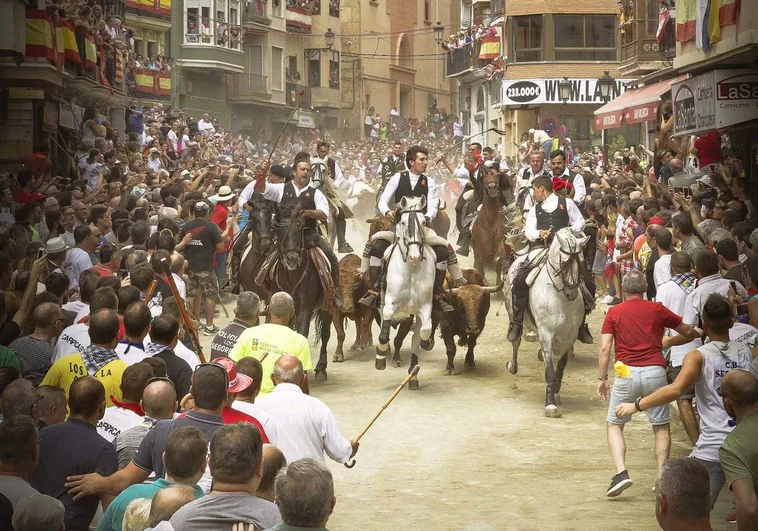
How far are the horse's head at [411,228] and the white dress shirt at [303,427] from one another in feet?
22.8

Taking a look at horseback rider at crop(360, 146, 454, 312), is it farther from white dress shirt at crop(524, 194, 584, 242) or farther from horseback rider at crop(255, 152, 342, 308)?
white dress shirt at crop(524, 194, 584, 242)

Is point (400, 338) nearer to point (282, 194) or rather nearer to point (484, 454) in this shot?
point (282, 194)

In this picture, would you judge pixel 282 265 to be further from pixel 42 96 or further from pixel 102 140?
pixel 42 96

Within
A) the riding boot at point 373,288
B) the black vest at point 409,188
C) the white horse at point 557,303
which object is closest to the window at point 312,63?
the black vest at point 409,188

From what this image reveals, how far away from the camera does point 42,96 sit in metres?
25.0

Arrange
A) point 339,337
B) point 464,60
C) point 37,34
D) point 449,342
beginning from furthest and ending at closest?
point 464,60
point 37,34
point 339,337
point 449,342

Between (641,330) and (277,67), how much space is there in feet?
193

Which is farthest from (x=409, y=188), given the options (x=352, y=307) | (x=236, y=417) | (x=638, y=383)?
(x=236, y=417)

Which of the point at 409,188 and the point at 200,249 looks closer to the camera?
the point at 409,188

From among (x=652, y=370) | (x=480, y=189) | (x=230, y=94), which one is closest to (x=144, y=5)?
(x=230, y=94)

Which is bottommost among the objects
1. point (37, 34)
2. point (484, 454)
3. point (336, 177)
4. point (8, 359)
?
point (484, 454)

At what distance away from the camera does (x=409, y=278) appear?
14711 millimetres

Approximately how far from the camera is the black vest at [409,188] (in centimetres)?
1577

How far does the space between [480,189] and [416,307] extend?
8.18 m
